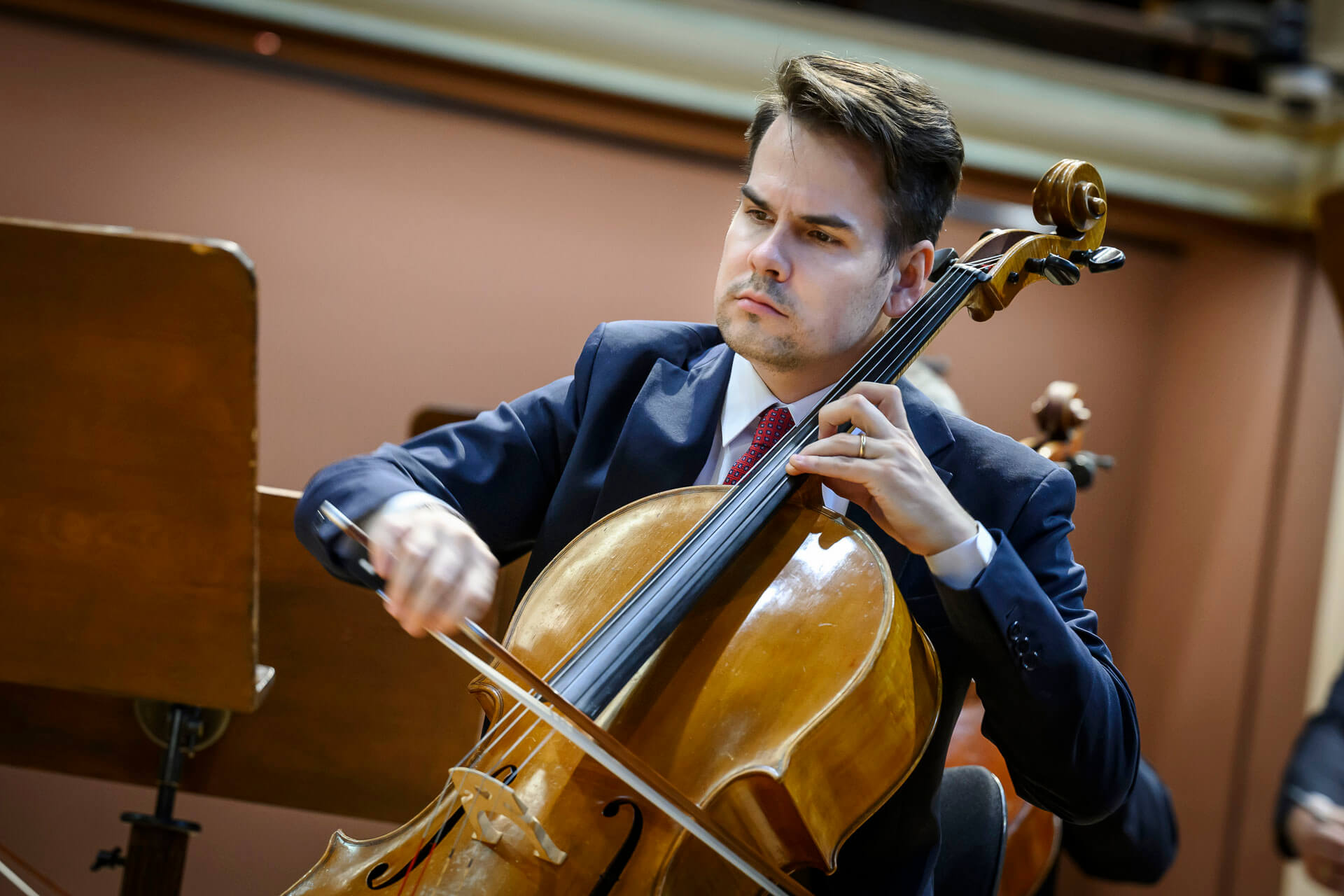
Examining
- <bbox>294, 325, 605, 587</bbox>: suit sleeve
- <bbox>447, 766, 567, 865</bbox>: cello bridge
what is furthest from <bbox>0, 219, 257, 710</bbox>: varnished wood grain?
<bbox>447, 766, 567, 865</bbox>: cello bridge

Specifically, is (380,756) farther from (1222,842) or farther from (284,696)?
(1222,842)

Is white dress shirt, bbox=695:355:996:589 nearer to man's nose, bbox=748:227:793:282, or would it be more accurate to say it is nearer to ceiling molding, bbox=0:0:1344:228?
man's nose, bbox=748:227:793:282

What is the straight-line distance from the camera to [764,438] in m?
1.30

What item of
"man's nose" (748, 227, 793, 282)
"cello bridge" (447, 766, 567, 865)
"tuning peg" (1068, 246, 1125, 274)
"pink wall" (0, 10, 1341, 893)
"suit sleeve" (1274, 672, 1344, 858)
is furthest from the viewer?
"pink wall" (0, 10, 1341, 893)

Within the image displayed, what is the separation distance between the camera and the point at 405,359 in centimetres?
299

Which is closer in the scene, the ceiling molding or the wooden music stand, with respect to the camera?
the wooden music stand

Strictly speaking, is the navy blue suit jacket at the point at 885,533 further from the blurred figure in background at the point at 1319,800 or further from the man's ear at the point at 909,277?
the blurred figure in background at the point at 1319,800

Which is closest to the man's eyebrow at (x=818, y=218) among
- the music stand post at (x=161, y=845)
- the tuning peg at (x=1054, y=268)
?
the tuning peg at (x=1054, y=268)

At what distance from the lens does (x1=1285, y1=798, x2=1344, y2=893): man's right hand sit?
5.09 feet

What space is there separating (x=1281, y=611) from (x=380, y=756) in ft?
8.52

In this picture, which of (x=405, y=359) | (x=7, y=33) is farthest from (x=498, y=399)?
(x=7, y=33)

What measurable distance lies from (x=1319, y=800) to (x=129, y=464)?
165 cm

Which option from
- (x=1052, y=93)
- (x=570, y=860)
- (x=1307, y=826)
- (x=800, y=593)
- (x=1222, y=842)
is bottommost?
(x=1222, y=842)

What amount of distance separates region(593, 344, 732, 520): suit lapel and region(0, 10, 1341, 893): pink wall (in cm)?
155
